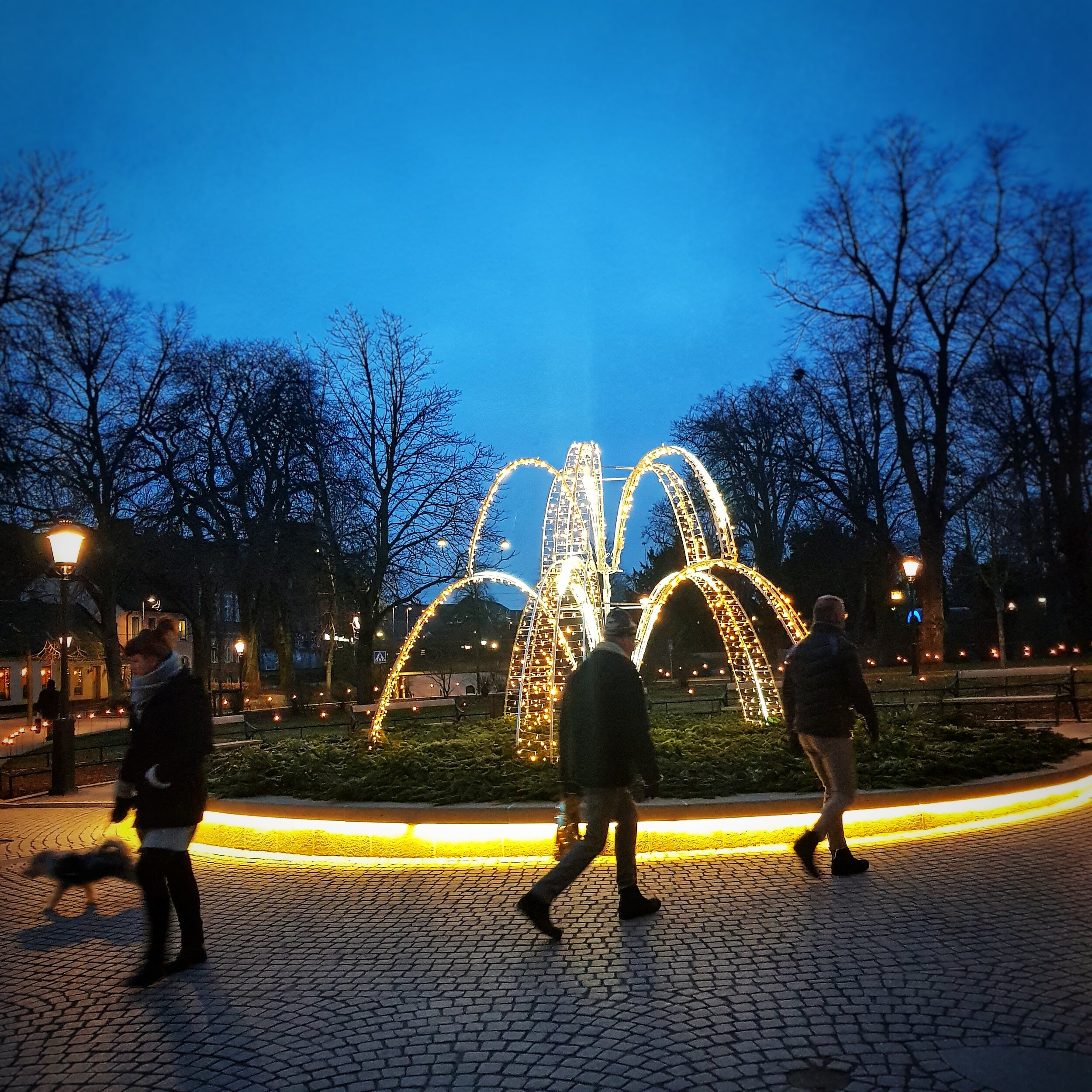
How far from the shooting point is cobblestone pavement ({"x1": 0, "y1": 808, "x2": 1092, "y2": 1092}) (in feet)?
13.8

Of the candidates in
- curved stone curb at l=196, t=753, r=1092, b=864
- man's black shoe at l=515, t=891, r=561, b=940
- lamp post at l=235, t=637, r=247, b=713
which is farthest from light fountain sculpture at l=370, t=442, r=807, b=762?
lamp post at l=235, t=637, r=247, b=713

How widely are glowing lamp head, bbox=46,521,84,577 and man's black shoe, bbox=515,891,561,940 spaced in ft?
36.2

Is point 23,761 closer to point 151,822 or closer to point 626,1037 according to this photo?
point 151,822

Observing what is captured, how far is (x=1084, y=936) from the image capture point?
5590mm

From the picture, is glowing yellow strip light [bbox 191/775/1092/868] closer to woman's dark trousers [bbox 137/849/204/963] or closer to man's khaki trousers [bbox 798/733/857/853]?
man's khaki trousers [bbox 798/733/857/853]

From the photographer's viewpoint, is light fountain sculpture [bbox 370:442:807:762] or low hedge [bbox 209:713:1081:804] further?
light fountain sculpture [bbox 370:442:807:762]

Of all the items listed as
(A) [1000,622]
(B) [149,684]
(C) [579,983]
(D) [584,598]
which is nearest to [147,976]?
(B) [149,684]

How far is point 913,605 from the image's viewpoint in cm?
2648

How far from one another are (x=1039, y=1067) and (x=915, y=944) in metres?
1.66

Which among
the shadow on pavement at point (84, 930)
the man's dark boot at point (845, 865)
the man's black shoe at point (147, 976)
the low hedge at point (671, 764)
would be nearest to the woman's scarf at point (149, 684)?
the man's black shoe at point (147, 976)

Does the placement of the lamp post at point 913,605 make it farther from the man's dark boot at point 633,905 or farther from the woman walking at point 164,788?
the woman walking at point 164,788

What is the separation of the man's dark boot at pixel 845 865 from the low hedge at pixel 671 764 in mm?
1508

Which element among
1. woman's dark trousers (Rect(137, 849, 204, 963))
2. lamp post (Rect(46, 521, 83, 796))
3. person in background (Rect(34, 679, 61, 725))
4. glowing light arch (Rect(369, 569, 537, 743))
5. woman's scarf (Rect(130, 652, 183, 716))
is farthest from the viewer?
person in background (Rect(34, 679, 61, 725))

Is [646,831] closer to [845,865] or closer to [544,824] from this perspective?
[544,824]
